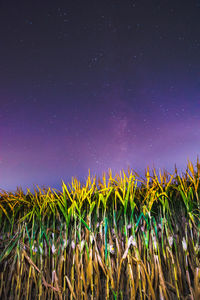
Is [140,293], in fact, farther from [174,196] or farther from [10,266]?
[10,266]

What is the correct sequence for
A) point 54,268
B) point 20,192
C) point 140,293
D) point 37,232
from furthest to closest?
1. point 20,192
2. point 37,232
3. point 54,268
4. point 140,293

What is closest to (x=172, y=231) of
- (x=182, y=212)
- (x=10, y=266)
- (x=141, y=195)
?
(x=182, y=212)

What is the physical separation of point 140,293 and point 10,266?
29.5 inches

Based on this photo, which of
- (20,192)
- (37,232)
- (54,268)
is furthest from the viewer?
(20,192)

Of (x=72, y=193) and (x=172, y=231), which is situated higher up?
(x=72, y=193)

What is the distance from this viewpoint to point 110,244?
99 cm

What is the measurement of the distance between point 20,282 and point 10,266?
113 millimetres

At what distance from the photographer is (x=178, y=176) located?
1.05 meters

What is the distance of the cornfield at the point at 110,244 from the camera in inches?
35.1

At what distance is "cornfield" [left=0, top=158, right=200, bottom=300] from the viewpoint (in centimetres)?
89

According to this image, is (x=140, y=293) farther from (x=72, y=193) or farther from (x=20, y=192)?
(x=20, y=192)

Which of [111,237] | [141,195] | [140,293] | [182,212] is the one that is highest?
[141,195]

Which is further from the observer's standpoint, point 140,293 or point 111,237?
point 111,237

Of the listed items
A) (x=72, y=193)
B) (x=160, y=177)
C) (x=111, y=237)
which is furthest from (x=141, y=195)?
(x=72, y=193)
